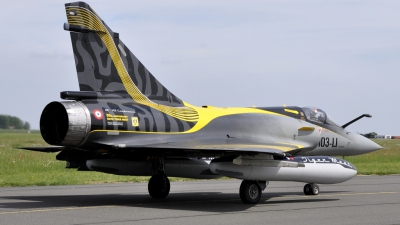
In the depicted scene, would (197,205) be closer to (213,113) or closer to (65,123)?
(213,113)

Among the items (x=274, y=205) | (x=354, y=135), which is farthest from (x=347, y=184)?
(x=274, y=205)

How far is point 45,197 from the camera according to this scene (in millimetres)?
16922

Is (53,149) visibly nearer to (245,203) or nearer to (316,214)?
(245,203)

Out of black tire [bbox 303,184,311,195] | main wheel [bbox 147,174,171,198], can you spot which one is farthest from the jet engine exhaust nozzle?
black tire [bbox 303,184,311,195]

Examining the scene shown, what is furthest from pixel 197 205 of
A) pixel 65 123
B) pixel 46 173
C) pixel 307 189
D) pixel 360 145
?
pixel 46 173

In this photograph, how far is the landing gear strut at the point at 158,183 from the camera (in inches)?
680

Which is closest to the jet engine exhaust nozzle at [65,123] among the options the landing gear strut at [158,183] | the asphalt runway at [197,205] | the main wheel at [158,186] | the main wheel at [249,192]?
the asphalt runway at [197,205]

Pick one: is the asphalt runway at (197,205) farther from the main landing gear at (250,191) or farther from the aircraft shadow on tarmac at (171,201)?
the main landing gear at (250,191)

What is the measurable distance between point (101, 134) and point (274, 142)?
5.14 metres

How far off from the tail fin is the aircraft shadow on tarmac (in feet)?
8.07

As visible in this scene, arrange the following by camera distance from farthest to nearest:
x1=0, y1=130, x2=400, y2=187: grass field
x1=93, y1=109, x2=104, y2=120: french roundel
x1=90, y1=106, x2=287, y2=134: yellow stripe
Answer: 1. x1=0, y1=130, x2=400, y2=187: grass field
2. x1=90, y1=106, x2=287, y2=134: yellow stripe
3. x1=93, y1=109, x2=104, y2=120: french roundel

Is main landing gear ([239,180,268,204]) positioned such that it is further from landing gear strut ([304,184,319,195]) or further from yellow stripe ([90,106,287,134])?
landing gear strut ([304,184,319,195])

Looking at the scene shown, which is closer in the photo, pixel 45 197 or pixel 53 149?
pixel 45 197

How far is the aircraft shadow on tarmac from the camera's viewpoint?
587 inches
